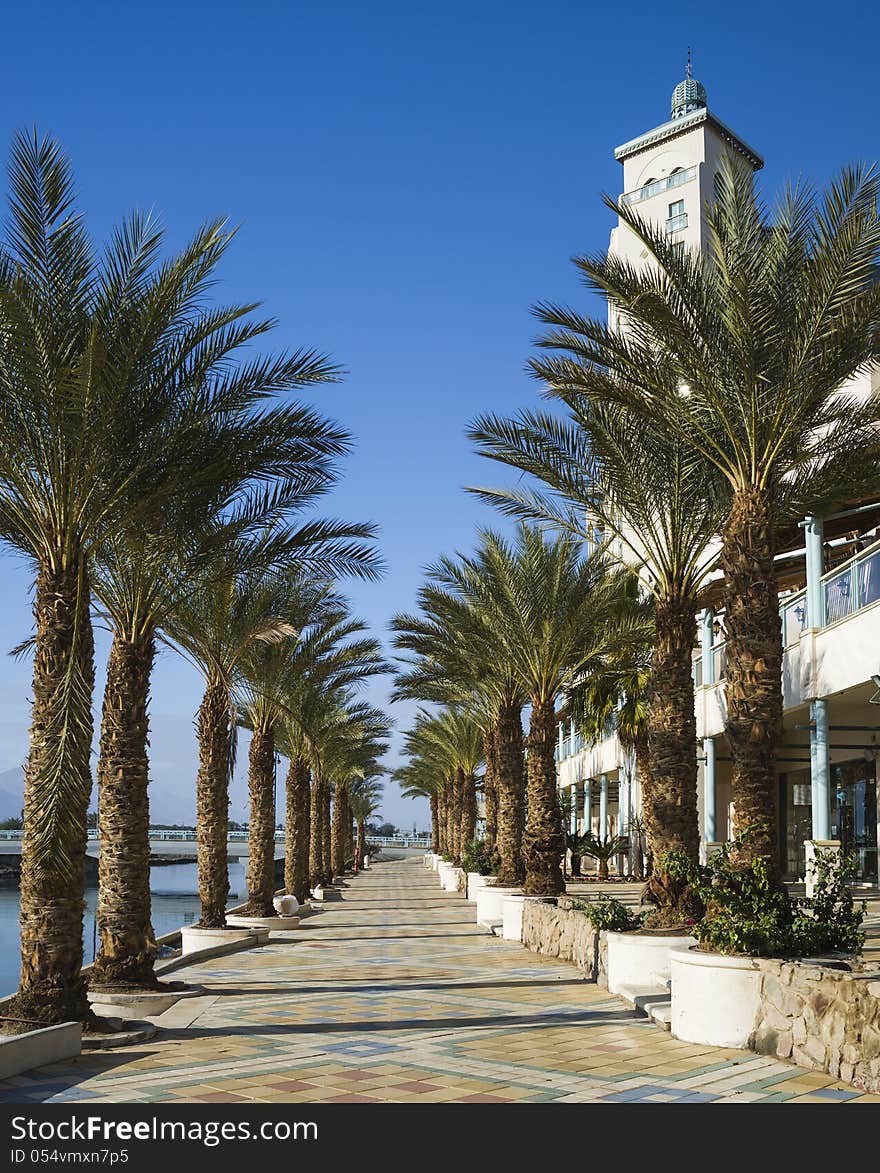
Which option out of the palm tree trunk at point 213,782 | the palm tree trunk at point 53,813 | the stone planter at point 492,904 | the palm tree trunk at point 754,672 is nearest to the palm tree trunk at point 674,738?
the palm tree trunk at point 754,672

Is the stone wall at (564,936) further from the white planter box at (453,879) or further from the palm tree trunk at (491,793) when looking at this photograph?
the white planter box at (453,879)

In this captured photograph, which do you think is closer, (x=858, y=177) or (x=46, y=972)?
(x=46, y=972)

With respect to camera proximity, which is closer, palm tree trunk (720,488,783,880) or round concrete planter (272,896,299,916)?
palm tree trunk (720,488,783,880)

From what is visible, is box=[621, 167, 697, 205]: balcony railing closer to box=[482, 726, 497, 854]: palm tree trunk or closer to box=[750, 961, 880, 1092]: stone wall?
box=[482, 726, 497, 854]: palm tree trunk

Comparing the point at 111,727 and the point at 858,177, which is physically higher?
the point at 858,177

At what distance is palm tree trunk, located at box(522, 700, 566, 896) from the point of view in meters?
22.0

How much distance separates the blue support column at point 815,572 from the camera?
20.7m

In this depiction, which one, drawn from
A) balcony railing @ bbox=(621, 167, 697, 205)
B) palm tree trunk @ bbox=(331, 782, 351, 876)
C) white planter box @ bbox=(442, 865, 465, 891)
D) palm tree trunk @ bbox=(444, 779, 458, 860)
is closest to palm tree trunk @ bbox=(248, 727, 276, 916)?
white planter box @ bbox=(442, 865, 465, 891)

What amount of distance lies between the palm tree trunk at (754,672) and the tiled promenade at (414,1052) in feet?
7.41

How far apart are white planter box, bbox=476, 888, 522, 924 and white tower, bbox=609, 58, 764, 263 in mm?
47769

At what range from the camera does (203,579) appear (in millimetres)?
15516
